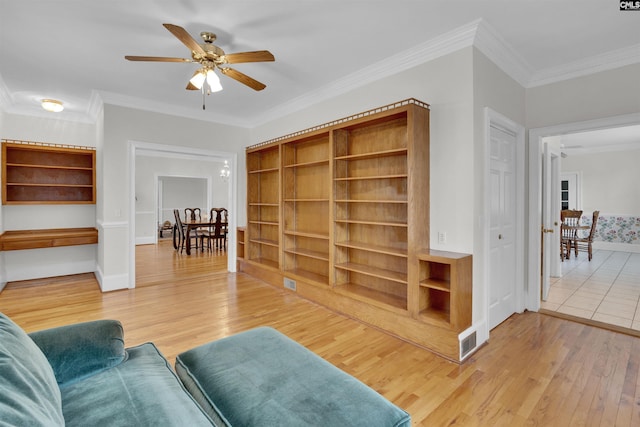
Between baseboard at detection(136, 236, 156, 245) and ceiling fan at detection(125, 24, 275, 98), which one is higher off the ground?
ceiling fan at detection(125, 24, 275, 98)

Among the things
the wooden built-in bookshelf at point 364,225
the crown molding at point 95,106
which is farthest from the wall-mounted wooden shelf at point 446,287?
the crown molding at point 95,106

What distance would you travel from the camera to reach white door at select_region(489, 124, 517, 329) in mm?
3057

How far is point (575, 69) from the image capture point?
3156 mm

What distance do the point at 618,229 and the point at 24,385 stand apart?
1076 cm

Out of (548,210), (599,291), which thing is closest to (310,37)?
(548,210)

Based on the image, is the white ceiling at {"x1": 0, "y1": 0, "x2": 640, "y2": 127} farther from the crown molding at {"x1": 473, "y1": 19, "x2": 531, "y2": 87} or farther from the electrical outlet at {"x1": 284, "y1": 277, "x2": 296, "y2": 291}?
the electrical outlet at {"x1": 284, "y1": 277, "x2": 296, "y2": 291}

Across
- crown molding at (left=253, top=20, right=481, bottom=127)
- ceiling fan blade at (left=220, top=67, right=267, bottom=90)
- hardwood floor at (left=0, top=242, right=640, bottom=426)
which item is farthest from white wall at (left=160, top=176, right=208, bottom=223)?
ceiling fan blade at (left=220, top=67, right=267, bottom=90)

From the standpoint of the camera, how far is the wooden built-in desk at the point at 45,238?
428cm

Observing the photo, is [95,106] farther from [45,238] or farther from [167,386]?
[167,386]

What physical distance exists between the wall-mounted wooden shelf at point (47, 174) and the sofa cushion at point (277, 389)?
16.6ft

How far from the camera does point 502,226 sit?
3213 mm

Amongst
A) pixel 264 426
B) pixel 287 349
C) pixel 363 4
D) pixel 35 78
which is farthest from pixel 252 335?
pixel 35 78

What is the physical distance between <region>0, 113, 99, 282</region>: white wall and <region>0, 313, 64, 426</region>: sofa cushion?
16.3ft

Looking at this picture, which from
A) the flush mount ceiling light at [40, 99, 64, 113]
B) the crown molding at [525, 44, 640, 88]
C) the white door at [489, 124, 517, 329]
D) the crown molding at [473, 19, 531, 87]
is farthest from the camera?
the flush mount ceiling light at [40, 99, 64, 113]
